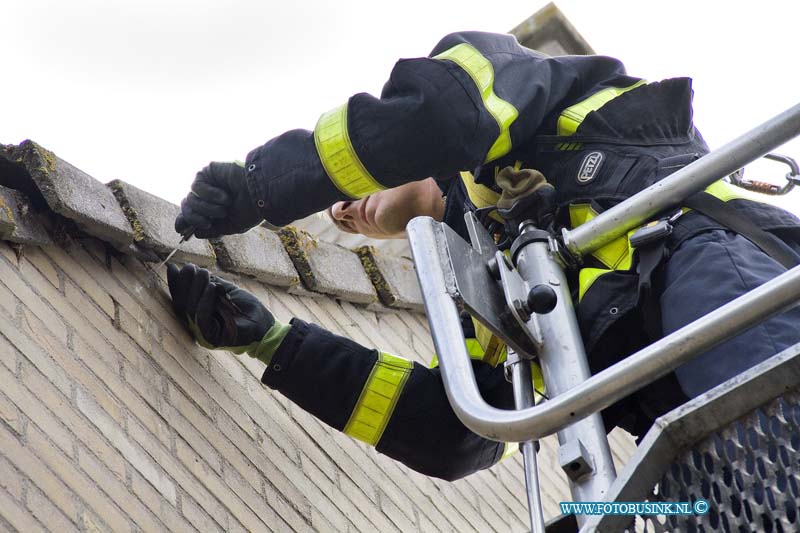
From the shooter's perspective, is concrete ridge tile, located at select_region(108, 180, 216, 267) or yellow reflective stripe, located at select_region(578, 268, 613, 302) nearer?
yellow reflective stripe, located at select_region(578, 268, 613, 302)

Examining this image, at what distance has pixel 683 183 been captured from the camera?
2422 mm

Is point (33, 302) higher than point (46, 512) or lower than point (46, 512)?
higher

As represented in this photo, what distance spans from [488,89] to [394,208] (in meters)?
0.87

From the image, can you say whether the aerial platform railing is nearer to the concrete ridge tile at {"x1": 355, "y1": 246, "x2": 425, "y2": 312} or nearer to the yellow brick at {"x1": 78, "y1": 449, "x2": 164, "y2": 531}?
the yellow brick at {"x1": 78, "y1": 449, "x2": 164, "y2": 531}

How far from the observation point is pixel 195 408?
10.5ft

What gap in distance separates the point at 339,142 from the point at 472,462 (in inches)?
43.6

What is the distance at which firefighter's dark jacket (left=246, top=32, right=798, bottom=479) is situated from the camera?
2.85m

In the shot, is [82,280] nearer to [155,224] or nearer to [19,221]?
[19,221]

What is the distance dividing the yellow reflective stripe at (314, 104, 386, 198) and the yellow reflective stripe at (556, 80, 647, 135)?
0.54 meters

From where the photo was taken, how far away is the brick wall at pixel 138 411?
8.68 ft

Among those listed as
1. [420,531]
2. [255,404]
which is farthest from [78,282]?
[420,531]

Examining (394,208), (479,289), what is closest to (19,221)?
(479,289)

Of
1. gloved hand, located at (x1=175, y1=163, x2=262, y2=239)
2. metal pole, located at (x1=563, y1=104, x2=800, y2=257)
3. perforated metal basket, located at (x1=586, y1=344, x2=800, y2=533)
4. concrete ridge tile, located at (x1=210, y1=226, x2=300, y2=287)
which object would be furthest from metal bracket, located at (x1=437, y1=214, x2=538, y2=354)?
concrete ridge tile, located at (x1=210, y1=226, x2=300, y2=287)

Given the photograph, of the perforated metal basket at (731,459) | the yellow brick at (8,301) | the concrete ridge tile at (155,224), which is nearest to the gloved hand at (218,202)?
the concrete ridge tile at (155,224)
